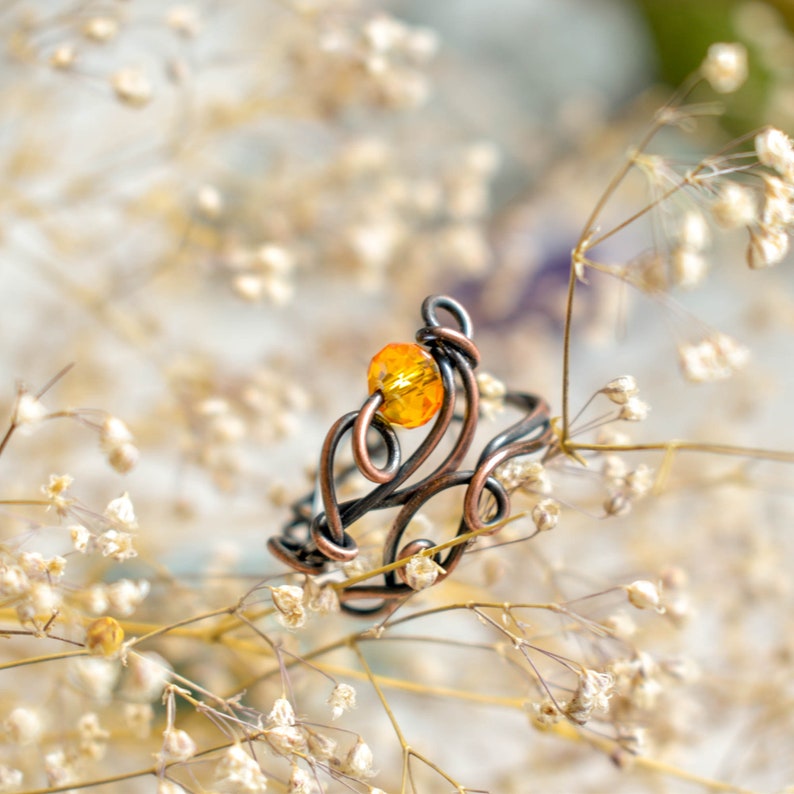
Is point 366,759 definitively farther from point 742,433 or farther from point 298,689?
point 742,433

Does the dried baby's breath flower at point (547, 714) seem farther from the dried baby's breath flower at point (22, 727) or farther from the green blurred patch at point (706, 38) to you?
the green blurred patch at point (706, 38)

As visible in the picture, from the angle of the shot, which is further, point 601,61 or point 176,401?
point 601,61

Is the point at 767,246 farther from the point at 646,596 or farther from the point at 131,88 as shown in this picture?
the point at 131,88

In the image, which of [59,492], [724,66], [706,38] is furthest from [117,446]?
[706,38]

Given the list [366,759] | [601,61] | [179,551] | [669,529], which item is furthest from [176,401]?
[601,61]

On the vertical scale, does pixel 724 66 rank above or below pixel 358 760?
above

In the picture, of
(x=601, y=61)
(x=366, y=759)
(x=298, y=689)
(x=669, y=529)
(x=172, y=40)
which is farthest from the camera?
(x=601, y=61)
